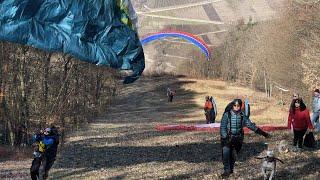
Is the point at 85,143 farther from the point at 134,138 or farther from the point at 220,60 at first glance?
the point at 220,60

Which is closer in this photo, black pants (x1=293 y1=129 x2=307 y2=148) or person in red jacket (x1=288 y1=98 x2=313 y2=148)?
person in red jacket (x1=288 y1=98 x2=313 y2=148)

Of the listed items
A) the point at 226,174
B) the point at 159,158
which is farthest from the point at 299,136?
the point at 159,158

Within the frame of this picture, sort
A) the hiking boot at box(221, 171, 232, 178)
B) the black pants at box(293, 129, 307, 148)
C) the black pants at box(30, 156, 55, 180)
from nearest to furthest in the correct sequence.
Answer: the hiking boot at box(221, 171, 232, 178), the black pants at box(30, 156, 55, 180), the black pants at box(293, 129, 307, 148)

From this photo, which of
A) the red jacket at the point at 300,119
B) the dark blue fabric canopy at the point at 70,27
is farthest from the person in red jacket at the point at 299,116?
the dark blue fabric canopy at the point at 70,27

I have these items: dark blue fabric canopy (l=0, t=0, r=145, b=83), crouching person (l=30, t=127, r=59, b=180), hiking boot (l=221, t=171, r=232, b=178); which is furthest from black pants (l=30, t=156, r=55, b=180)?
hiking boot (l=221, t=171, r=232, b=178)

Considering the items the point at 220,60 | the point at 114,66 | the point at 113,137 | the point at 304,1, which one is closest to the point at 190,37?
the point at 304,1

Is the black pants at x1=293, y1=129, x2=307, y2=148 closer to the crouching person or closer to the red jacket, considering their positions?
the red jacket

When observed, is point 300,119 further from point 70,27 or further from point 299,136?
point 70,27

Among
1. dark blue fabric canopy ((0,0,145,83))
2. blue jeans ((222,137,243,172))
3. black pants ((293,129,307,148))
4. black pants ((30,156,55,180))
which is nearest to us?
dark blue fabric canopy ((0,0,145,83))
